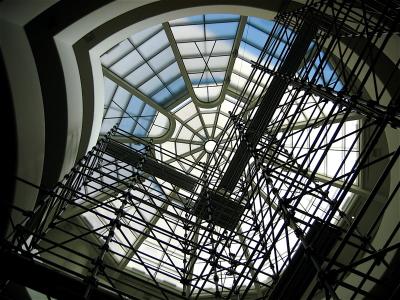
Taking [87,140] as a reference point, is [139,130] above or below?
above

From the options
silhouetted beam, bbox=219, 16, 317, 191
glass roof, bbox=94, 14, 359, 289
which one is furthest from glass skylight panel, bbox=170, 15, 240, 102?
silhouetted beam, bbox=219, 16, 317, 191

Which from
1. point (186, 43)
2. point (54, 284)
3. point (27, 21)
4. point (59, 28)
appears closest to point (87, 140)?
point (59, 28)

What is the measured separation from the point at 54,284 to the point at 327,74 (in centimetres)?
1646

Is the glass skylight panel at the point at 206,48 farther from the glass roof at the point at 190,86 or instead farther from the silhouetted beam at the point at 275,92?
the silhouetted beam at the point at 275,92

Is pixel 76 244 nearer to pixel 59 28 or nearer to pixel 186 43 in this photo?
pixel 186 43

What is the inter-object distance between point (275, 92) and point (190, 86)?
33.3 feet

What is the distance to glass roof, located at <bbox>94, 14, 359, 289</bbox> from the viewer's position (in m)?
21.1

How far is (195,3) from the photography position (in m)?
16.1

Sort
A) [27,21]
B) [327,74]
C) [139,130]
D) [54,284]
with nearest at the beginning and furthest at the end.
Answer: [54,284] → [27,21] → [327,74] → [139,130]

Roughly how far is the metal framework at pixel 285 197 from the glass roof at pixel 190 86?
1.40ft

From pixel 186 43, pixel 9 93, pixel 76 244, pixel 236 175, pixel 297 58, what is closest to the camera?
pixel 9 93

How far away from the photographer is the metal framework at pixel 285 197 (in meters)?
8.34

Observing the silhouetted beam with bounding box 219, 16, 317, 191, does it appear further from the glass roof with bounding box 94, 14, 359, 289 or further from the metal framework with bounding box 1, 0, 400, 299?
the glass roof with bounding box 94, 14, 359, 289

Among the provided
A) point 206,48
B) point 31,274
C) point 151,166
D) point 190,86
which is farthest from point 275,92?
point 190,86
